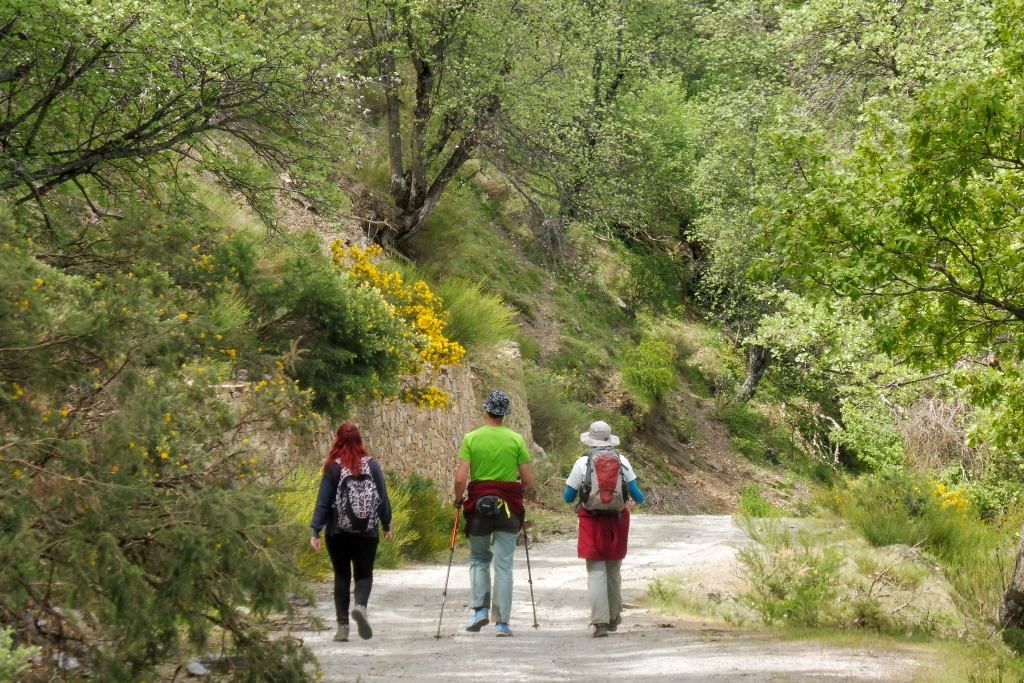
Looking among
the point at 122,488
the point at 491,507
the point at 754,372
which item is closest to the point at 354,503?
the point at 491,507

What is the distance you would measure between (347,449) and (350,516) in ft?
1.66

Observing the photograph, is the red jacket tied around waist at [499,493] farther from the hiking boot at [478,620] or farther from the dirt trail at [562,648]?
the dirt trail at [562,648]

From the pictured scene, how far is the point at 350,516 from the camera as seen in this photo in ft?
31.4

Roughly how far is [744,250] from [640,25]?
13352mm

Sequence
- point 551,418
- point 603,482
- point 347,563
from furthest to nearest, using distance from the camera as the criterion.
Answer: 1. point 551,418
2. point 603,482
3. point 347,563

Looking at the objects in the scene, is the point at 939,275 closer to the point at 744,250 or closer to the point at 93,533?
the point at 93,533

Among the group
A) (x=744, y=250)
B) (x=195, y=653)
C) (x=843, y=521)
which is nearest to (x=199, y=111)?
(x=195, y=653)

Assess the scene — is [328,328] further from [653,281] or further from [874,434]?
[653,281]

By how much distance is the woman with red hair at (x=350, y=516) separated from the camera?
376 inches

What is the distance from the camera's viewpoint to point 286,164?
13.9 m

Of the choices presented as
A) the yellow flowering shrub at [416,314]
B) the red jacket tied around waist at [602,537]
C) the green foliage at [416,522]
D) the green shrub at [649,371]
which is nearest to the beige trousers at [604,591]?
the red jacket tied around waist at [602,537]

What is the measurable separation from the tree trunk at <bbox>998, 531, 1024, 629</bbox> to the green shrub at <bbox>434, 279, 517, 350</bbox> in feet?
35.3

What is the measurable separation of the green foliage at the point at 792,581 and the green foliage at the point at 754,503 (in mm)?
11396

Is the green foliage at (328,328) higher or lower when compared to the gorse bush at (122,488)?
higher
